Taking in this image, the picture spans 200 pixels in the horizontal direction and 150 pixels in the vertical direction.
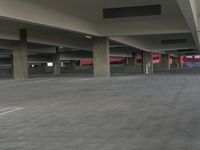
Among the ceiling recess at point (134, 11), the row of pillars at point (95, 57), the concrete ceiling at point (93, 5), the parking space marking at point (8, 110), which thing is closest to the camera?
the parking space marking at point (8, 110)

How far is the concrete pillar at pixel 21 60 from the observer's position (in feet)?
134

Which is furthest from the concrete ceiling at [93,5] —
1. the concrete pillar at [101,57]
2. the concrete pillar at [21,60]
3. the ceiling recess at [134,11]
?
the concrete pillar at [21,60]

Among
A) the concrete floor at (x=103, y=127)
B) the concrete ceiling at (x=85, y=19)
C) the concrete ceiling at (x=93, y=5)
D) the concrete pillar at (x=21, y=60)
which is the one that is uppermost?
the concrete ceiling at (x=93, y=5)

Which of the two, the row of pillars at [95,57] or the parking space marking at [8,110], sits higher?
the row of pillars at [95,57]

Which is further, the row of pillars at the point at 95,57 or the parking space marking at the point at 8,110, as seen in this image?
the row of pillars at the point at 95,57

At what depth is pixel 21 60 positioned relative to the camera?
136ft

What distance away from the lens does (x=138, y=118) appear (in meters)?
10.2

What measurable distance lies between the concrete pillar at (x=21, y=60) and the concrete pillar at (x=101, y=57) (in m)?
7.68

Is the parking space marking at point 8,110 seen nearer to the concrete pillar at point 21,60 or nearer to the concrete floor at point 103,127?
the concrete floor at point 103,127

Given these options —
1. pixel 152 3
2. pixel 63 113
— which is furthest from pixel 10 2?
pixel 63 113

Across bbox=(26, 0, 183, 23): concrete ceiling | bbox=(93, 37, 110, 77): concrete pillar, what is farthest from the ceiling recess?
bbox=(93, 37, 110, 77): concrete pillar

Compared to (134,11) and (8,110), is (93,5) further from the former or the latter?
(8,110)

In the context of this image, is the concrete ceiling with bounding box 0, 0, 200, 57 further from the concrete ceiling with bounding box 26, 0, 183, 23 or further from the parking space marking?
the parking space marking

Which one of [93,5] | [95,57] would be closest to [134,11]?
[93,5]
